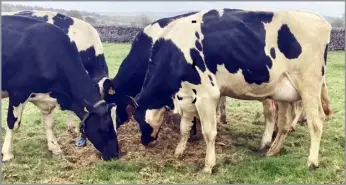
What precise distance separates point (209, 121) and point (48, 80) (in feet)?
8.62

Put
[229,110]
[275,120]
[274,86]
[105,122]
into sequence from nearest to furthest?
[274,86] → [105,122] → [275,120] → [229,110]

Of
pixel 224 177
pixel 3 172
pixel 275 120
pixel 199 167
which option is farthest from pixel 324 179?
pixel 3 172

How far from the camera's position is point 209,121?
6.97 meters

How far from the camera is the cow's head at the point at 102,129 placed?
24.6 ft

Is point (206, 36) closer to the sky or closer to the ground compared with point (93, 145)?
closer to the sky

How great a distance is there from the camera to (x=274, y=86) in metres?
6.91

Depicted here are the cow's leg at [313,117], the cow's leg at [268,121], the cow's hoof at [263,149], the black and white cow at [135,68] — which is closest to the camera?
the cow's leg at [313,117]

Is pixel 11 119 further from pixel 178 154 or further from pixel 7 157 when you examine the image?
pixel 178 154

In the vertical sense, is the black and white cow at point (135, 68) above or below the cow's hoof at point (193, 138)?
above

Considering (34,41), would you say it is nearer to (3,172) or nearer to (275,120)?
(3,172)

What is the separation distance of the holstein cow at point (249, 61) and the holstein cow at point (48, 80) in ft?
4.57

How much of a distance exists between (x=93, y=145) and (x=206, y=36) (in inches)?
101

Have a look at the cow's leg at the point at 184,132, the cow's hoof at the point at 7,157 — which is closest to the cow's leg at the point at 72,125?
the cow's hoof at the point at 7,157

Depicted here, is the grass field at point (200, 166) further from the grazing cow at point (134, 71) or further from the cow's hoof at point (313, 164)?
the grazing cow at point (134, 71)
